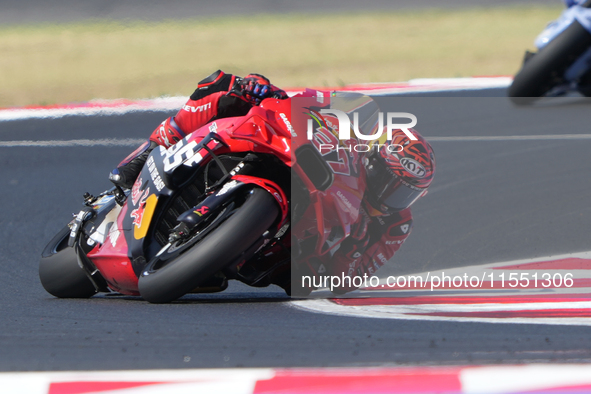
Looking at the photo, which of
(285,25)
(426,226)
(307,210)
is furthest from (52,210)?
(285,25)

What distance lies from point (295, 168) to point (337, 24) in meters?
11.6

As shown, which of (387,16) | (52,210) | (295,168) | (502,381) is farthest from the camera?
(387,16)

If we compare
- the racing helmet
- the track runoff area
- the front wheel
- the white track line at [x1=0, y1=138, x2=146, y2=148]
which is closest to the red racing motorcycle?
the front wheel

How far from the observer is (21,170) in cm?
614

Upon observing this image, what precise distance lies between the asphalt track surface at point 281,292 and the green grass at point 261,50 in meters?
2.59

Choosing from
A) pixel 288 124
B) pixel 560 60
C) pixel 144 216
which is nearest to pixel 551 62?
pixel 560 60

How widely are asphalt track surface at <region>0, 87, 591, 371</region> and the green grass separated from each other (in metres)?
2.59

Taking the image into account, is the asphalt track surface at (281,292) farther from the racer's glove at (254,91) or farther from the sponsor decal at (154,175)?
the racer's glove at (254,91)

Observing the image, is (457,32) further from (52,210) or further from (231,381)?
(231,381)

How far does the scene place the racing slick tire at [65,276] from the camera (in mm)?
3621

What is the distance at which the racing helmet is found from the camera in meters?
3.27

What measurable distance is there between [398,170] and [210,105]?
872mm

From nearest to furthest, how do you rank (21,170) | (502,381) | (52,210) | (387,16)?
(502,381), (52,210), (21,170), (387,16)

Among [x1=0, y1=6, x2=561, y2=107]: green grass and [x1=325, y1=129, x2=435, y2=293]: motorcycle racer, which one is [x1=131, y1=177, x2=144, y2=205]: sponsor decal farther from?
[x1=0, y1=6, x2=561, y2=107]: green grass
